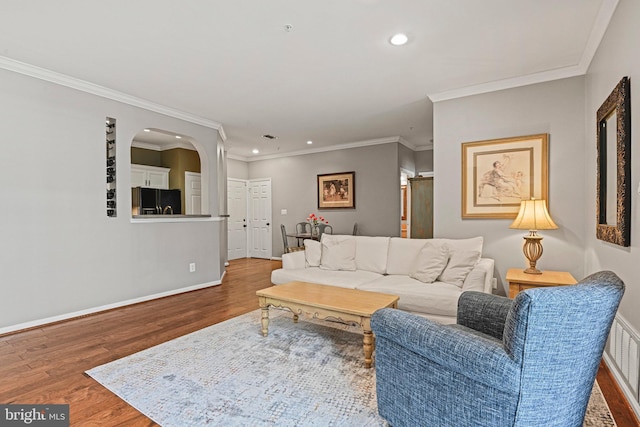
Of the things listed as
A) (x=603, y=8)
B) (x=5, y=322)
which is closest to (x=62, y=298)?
(x=5, y=322)

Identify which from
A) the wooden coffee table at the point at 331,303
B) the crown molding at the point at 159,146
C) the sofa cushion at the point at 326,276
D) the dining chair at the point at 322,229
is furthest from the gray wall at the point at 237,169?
the wooden coffee table at the point at 331,303

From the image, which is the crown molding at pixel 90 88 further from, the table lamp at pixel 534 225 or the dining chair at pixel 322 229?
the table lamp at pixel 534 225

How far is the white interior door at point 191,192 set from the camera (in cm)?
696

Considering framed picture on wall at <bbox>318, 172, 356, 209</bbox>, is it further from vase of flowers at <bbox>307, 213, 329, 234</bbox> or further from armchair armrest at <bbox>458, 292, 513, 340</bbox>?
armchair armrest at <bbox>458, 292, 513, 340</bbox>

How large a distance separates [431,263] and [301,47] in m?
2.37

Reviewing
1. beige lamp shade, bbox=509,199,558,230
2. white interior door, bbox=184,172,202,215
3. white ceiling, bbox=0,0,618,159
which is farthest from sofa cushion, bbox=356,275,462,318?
white interior door, bbox=184,172,202,215

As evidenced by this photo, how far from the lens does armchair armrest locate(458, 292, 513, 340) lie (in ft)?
6.06

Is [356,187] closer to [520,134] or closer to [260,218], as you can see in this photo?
[260,218]

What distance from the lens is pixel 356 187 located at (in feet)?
22.4

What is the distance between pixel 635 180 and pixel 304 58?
102 inches

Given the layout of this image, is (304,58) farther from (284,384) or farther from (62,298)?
(62,298)

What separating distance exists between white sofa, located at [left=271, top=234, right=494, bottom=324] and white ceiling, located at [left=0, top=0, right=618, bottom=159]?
1.79 meters

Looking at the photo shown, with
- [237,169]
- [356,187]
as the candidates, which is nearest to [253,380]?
[356,187]

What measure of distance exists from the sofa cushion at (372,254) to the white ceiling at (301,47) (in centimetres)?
182
